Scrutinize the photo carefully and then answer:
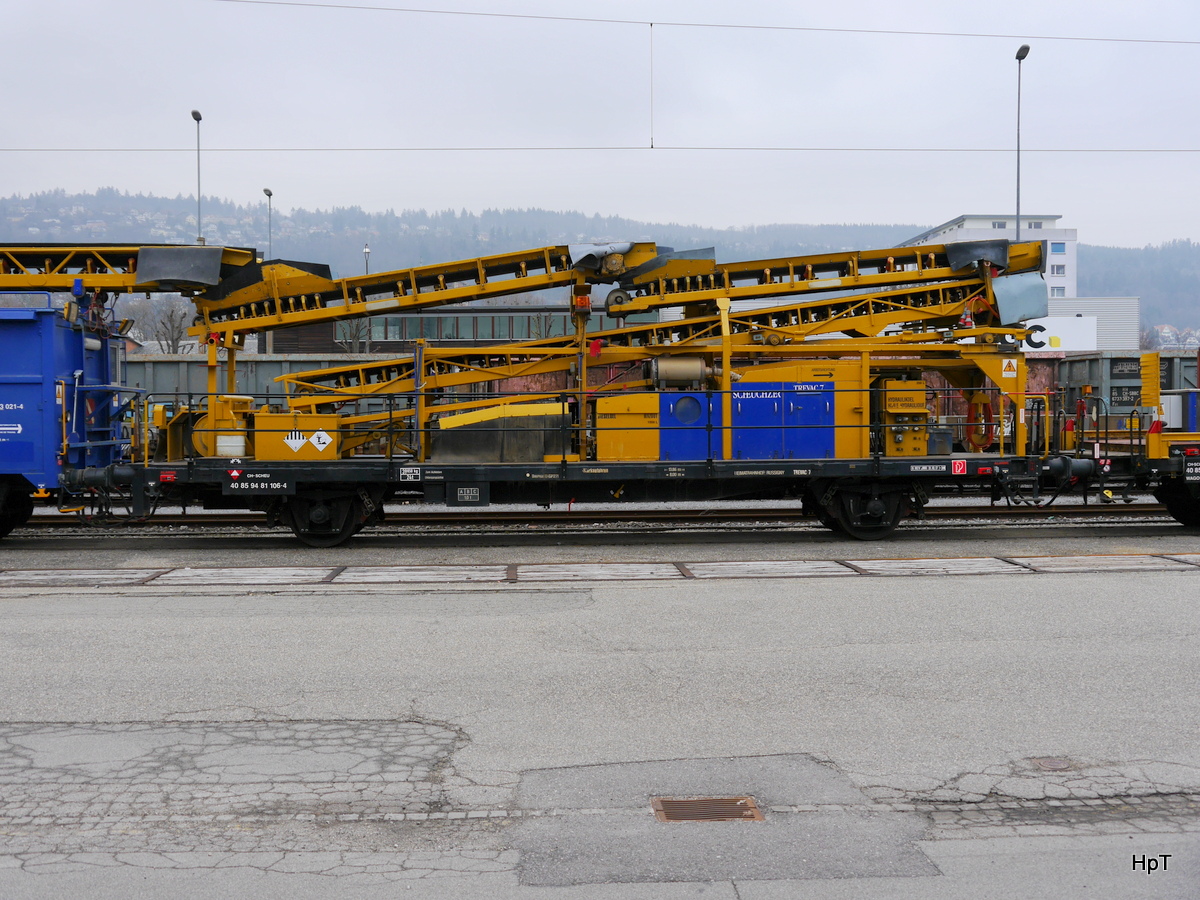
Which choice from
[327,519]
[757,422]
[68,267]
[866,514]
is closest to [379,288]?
[327,519]

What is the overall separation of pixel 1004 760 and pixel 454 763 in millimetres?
3074

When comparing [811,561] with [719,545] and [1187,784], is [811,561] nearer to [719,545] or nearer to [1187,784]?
[719,545]

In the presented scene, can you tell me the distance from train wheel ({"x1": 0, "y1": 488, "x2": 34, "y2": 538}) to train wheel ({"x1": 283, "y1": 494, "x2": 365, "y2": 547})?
4.01 m

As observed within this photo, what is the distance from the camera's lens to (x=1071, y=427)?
1465 cm

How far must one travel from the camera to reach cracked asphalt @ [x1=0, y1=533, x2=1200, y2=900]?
162 inches

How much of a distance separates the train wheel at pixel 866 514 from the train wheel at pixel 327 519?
6.99 meters

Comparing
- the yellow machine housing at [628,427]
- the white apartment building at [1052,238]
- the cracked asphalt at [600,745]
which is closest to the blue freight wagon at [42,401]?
the cracked asphalt at [600,745]

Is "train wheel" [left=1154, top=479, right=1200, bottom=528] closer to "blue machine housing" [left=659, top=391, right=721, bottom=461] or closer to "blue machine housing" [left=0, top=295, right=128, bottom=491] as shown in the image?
"blue machine housing" [left=659, top=391, right=721, bottom=461]

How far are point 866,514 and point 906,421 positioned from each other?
150cm

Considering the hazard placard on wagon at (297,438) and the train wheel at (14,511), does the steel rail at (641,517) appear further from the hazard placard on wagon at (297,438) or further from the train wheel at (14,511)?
the hazard placard on wagon at (297,438)

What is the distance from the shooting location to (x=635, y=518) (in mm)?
15664

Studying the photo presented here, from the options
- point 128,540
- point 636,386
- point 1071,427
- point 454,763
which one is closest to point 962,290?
point 1071,427

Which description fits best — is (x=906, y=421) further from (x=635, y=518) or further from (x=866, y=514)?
(x=635, y=518)

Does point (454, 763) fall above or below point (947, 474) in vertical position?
below
